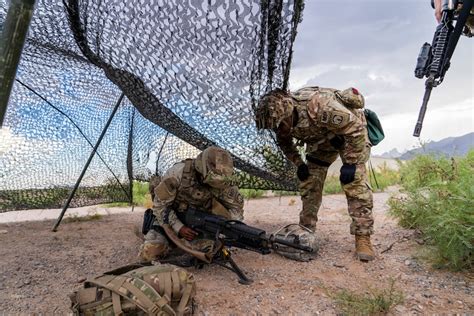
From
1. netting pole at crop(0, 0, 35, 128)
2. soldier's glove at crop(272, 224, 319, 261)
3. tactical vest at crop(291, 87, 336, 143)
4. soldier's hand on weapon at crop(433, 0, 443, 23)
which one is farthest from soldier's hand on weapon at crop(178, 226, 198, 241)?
soldier's hand on weapon at crop(433, 0, 443, 23)

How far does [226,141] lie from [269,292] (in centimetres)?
160

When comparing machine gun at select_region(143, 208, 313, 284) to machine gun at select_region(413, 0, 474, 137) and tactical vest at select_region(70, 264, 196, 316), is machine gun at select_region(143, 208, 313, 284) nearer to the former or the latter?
tactical vest at select_region(70, 264, 196, 316)

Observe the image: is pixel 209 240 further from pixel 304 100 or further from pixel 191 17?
pixel 191 17

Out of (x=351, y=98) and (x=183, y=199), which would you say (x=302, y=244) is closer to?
(x=183, y=199)

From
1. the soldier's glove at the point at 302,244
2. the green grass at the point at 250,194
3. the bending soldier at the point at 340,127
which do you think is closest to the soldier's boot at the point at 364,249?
the bending soldier at the point at 340,127

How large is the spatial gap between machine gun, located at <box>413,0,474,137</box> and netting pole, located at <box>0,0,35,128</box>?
2.65 m

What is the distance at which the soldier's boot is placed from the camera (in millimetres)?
3123

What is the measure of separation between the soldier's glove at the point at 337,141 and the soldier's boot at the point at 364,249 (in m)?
0.83

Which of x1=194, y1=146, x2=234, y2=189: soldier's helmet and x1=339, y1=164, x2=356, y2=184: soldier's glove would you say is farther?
x1=339, y1=164, x2=356, y2=184: soldier's glove

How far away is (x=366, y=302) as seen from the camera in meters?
2.22

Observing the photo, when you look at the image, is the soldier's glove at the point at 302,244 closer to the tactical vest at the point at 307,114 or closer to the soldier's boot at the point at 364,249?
the soldier's boot at the point at 364,249

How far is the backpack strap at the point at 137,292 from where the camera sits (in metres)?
2.02

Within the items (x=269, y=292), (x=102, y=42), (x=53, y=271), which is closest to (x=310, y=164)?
(x=269, y=292)

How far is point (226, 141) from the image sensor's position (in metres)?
3.73
